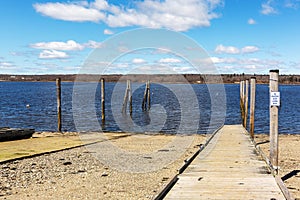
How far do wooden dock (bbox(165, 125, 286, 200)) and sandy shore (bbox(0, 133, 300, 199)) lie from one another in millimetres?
605

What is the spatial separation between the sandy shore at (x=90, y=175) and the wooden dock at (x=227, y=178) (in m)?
0.61

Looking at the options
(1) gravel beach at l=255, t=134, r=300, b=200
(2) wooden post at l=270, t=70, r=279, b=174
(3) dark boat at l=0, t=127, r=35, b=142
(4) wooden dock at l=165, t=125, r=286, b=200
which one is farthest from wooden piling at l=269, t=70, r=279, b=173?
(3) dark boat at l=0, t=127, r=35, b=142

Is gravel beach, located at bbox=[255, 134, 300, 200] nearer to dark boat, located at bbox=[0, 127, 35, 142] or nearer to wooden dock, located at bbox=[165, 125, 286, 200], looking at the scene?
wooden dock, located at bbox=[165, 125, 286, 200]

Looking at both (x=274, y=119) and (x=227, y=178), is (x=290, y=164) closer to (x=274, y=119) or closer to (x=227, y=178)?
(x=274, y=119)

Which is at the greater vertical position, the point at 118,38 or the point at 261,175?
the point at 118,38

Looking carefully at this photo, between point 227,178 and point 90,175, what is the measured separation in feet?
15.0

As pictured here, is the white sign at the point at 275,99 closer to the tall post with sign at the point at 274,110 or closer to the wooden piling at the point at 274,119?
the tall post with sign at the point at 274,110

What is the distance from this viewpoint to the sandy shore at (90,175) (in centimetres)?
948

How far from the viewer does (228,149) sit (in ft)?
43.6

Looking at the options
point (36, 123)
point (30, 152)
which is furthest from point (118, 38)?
point (36, 123)

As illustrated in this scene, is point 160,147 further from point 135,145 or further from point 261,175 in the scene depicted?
point 261,175

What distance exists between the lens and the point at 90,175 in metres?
11.6

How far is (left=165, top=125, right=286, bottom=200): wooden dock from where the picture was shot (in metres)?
7.22

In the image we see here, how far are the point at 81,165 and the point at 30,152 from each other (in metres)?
2.97
